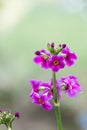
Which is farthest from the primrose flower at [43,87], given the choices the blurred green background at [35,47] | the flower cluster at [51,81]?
the blurred green background at [35,47]

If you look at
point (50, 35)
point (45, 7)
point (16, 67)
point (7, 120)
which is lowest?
point (7, 120)

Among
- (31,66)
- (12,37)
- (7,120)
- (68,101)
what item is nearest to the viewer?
(7,120)

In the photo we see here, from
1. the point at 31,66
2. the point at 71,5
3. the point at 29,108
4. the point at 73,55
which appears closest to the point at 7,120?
the point at 73,55

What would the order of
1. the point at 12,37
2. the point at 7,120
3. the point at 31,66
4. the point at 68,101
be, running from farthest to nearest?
the point at 12,37 < the point at 31,66 < the point at 68,101 < the point at 7,120

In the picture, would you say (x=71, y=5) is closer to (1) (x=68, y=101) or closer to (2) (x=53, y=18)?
(2) (x=53, y=18)

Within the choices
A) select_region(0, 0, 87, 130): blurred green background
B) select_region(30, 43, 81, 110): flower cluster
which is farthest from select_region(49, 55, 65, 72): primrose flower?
select_region(0, 0, 87, 130): blurred green background

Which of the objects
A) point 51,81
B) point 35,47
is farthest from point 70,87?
point 35,47

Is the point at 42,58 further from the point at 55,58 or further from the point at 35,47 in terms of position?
the point at 35,47
